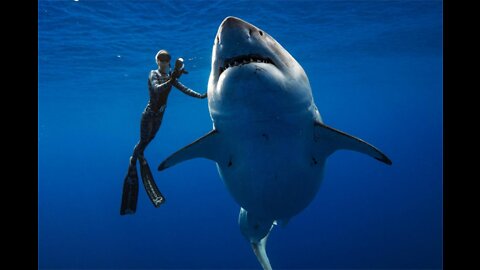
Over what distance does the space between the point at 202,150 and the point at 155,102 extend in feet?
8.41

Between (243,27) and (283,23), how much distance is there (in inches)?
589

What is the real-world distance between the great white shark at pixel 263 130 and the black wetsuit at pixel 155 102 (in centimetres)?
212

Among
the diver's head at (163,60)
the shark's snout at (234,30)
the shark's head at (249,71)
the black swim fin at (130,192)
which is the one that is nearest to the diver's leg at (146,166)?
the black swim fin at (130,192)

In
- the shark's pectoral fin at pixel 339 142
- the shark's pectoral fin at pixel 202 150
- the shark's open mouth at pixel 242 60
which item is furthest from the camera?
the shark's pectoral fin at pixel 202 150

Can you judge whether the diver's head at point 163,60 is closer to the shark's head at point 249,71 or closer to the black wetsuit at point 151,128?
the black wetsuit at point 151,128

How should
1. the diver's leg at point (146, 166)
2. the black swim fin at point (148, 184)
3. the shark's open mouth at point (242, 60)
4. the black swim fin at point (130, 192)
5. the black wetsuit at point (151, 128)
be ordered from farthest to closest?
the black swim fin at point (130, 192) < the black swim fin at point (148, 184) < the diver's leg at point (146, 166) < the black wetsuit at point (151, 128) < the shark's open mouth at point (242, 60)

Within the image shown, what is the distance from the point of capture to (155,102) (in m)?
6.65

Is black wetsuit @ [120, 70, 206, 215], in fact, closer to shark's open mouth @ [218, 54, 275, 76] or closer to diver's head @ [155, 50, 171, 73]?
diver's head @ [155, 50, 171, 73]

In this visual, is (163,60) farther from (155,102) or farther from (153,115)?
(153,115)

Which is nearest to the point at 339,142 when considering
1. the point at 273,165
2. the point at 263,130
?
the point at 273,165

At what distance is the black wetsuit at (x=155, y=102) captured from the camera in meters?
6.37

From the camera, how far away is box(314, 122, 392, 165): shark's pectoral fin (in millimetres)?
4156

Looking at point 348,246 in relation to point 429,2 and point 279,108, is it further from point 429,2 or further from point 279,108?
point 279,108

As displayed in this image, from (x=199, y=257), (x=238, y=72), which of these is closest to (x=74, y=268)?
(x=199, y=257)
